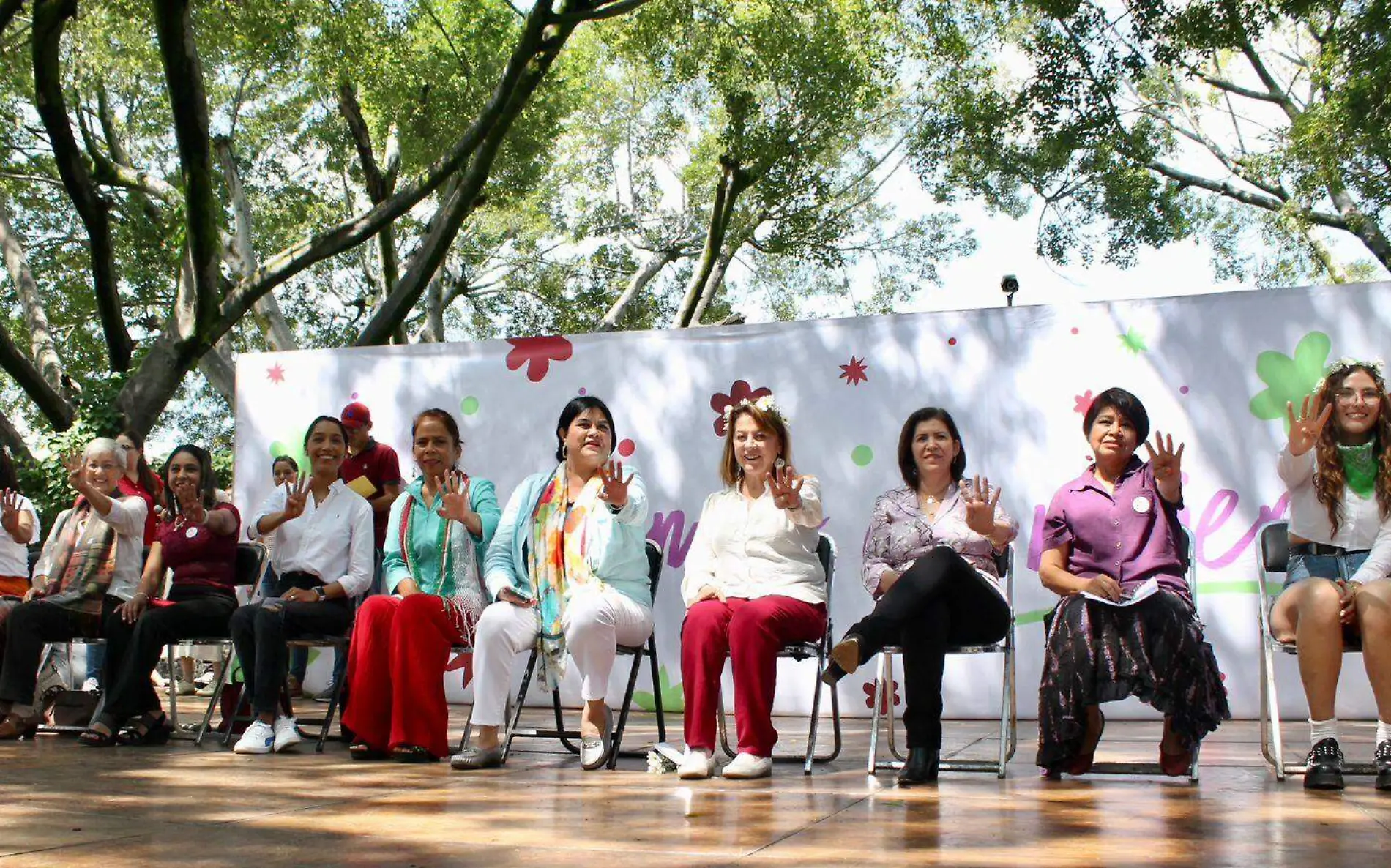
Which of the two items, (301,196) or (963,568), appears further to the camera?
(301,196)

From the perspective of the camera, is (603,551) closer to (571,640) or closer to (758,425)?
(571,640)

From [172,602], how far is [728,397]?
8.74ft

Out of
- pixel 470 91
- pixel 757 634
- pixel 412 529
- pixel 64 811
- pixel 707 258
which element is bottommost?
pixel 64 811

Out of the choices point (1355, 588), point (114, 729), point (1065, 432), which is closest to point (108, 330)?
point (114, 729)

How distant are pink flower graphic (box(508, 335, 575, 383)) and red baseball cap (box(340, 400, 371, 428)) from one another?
2.55 feet

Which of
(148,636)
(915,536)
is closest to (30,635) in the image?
(148,636)

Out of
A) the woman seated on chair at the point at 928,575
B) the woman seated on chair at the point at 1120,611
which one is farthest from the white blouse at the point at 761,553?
the woman seated on chair at the point at 1120,611

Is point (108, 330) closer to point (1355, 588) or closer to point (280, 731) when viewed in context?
point (280, 731)

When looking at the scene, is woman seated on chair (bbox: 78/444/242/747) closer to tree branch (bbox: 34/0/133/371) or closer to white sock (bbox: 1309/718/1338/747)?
white sock (bbox: 1309/718/1338/747)

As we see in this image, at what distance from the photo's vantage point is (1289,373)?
5754mm

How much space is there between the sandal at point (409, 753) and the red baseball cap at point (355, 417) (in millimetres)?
2287

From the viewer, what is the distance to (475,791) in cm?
372

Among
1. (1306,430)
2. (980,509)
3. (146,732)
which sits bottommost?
(146,732)

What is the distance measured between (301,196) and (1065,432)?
1450cm
